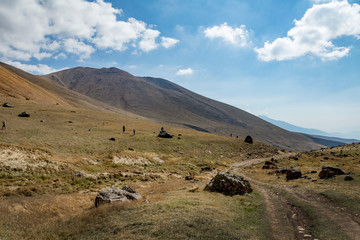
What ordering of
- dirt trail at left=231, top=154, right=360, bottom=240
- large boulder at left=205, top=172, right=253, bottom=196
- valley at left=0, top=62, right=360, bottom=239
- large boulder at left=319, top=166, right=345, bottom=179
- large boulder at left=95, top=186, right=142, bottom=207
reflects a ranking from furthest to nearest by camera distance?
large boulder at left=319, top=166, right=345, bottom=179
large boulder at left=205, top=172, right=253, bottom=196
large boulder at left=95, top=186, right=142, bottom=207
dirt trail at left=231, top=154, right=360, bottom=240
valley at left=0, top=62, right=360, bottom=239

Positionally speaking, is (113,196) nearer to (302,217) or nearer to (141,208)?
(141,208)

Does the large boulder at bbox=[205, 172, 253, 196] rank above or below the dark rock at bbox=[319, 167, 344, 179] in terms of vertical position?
below

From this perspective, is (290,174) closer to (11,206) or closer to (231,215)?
(231,215)

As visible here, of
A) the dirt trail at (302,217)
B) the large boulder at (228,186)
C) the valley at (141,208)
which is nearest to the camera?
the valley at (141,208)

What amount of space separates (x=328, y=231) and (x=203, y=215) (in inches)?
299

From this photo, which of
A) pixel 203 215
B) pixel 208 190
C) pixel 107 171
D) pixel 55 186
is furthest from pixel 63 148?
pixel 203 215

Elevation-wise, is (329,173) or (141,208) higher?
(329,173)

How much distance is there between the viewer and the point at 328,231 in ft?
39.8

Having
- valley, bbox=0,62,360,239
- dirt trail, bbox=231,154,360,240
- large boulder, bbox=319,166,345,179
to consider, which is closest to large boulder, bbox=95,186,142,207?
valley, bbox=0,62,360,239

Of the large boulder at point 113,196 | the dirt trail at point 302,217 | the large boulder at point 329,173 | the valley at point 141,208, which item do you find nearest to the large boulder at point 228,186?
the valley at point 141,208

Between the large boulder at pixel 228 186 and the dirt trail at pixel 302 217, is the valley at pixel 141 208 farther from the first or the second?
the large boulder at pixel 228 186

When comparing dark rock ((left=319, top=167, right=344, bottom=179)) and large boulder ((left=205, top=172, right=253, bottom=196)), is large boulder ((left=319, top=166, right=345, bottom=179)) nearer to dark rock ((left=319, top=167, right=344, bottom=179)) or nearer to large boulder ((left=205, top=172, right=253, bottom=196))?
dark rock ((left=319, top=167, right=344, bottom=179))

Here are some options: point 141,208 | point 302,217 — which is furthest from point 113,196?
point 302,217

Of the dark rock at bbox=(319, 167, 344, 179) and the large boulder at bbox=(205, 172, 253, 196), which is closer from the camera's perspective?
the large boulder at bbox=(205, 172, 253, 196)
